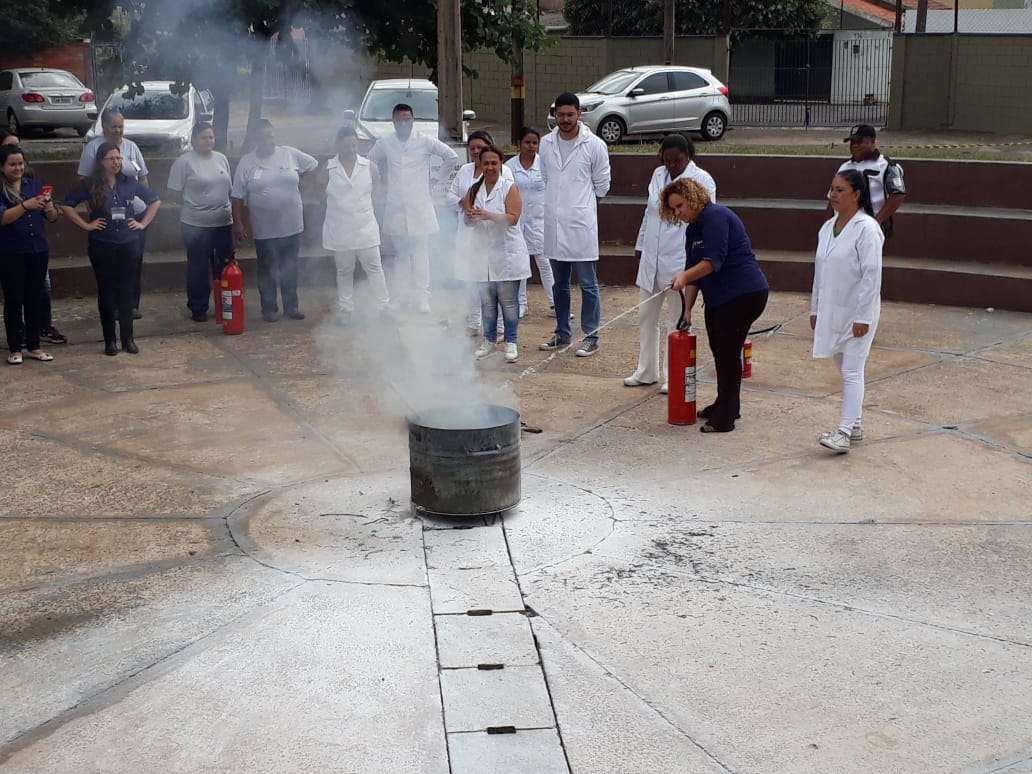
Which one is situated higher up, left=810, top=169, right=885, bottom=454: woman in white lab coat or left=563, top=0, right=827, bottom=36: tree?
left=563, top=0, right=827, bottom=36: tree

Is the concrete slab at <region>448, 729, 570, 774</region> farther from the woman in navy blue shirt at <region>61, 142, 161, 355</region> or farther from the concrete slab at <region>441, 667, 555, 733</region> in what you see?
the woman in navy blue shirt at <region>61, 142, 161, 355</region>

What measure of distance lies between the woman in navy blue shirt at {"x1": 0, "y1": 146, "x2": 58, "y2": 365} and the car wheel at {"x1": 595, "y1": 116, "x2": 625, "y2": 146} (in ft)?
43.2

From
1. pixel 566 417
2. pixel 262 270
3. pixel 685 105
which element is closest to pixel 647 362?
pixel 566 417

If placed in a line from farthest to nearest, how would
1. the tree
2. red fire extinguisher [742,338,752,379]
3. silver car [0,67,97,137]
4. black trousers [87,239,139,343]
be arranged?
the tree
silver car [0,67,97,137]
black trousers [87,239,139,343]
red fire extinguisher [742,338,752,379]

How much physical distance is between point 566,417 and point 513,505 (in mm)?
1942

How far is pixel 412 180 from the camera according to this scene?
9898 millimetres

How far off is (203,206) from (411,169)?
68.7 inches

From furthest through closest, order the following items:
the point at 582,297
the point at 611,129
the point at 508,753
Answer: the point at 611,129 < the point at 582,297 < the point at 508,753

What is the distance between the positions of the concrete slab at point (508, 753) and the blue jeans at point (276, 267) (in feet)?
22.6

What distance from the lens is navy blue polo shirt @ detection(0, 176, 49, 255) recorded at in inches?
339

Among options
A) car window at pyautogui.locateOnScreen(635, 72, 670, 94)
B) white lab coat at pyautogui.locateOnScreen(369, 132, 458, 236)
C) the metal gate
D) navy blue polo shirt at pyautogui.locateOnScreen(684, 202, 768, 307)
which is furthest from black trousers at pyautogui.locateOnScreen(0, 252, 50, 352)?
the metal gate

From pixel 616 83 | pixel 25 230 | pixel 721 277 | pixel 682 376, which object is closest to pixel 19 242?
pixel 25 230

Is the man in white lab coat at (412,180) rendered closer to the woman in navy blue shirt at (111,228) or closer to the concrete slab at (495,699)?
the woman in navy blue shirt at (111,228)

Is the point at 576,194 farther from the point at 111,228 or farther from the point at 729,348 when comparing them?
the point at 111,228
